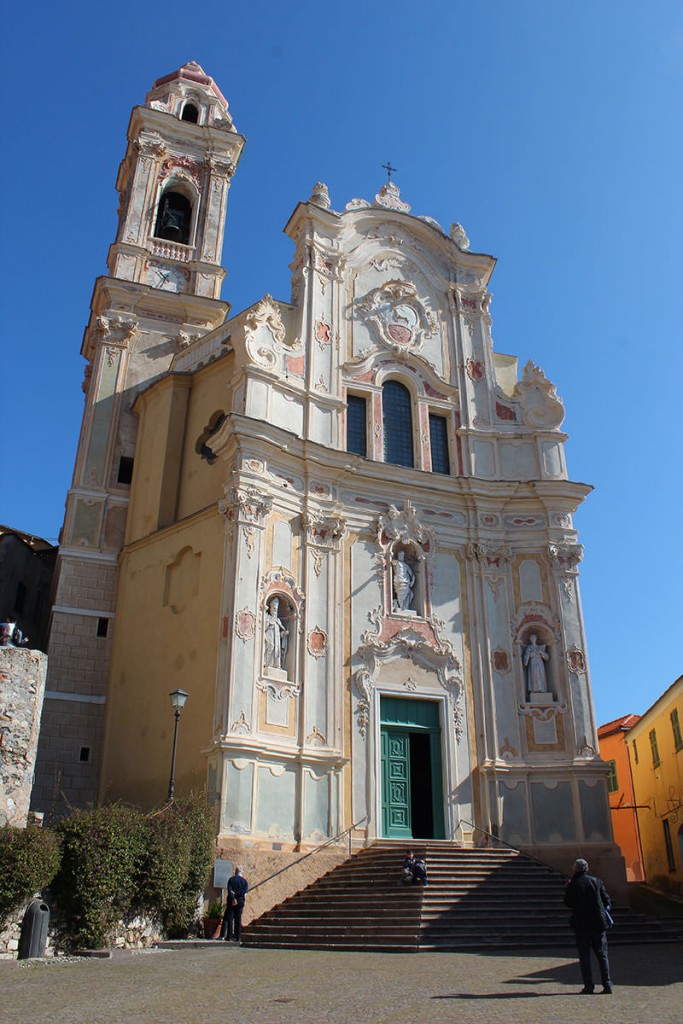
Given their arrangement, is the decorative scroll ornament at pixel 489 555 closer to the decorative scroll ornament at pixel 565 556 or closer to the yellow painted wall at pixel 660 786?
the decorative scroll ornament at pixel 565 556

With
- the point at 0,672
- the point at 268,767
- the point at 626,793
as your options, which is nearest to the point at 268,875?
the point at 268,767

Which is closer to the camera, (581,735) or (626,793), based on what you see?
(581,735)

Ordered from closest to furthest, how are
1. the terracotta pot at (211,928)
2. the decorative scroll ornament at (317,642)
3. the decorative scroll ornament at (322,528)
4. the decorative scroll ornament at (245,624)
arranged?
the terracotta pot at (211,928)
the decorative scroll ornament at (245,624)
the decorative scroll ornament at (317,642)
the decorative scroll ornament at (322,528)

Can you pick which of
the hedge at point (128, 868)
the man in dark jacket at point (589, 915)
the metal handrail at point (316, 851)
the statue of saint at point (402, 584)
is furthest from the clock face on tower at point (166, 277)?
the man in dark jacket at point (589, 915)

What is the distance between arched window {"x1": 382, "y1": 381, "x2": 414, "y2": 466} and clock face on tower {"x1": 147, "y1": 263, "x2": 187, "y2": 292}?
8.26 m

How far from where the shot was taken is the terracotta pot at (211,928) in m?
15.0

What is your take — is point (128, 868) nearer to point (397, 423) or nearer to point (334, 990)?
point (334, 990)

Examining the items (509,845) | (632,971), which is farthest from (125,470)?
(632,971)

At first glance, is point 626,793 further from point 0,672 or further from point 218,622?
point 0,672

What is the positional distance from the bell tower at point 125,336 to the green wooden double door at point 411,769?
700 centimetres

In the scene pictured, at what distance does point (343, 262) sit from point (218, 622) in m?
11.9

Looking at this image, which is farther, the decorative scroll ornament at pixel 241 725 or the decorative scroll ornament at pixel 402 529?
the decorative scroll ornament at pixel 402 529

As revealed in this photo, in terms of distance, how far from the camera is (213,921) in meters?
15.1

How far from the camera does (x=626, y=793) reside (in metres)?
34.3
